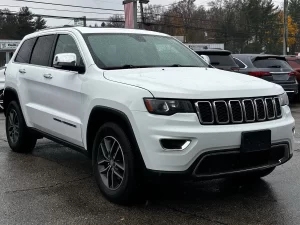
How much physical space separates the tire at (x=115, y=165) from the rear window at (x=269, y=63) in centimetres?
946

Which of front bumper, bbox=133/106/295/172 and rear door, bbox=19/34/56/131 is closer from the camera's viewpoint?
front bumper, bbox=133/106/295/172

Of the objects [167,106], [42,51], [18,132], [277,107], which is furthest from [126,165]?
[18,132]

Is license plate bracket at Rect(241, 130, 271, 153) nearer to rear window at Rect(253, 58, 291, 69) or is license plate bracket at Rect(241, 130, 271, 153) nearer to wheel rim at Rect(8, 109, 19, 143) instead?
wheel rim at Rect(8, 109, 19, 143)

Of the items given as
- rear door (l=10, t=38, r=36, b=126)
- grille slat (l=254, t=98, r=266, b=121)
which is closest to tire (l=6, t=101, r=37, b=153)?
rear door (l=10, t=38, r=36, b=126)

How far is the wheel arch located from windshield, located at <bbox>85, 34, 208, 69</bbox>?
562 millimetres

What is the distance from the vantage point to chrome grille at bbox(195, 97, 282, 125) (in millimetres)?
4035

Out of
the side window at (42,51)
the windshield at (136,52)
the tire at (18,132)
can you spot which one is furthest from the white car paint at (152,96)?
the tire at (18,132)

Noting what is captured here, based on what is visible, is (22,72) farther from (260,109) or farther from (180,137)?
(260,109)

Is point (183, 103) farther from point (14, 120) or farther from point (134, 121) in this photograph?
point (14, 120)

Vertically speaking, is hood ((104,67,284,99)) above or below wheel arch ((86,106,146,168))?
above

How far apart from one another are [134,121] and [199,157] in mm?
666

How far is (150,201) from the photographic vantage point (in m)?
Result: 4.62

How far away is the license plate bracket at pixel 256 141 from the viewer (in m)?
4.08

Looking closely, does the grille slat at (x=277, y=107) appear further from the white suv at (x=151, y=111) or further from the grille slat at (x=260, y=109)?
the grille slat at (x=260, y=109)
